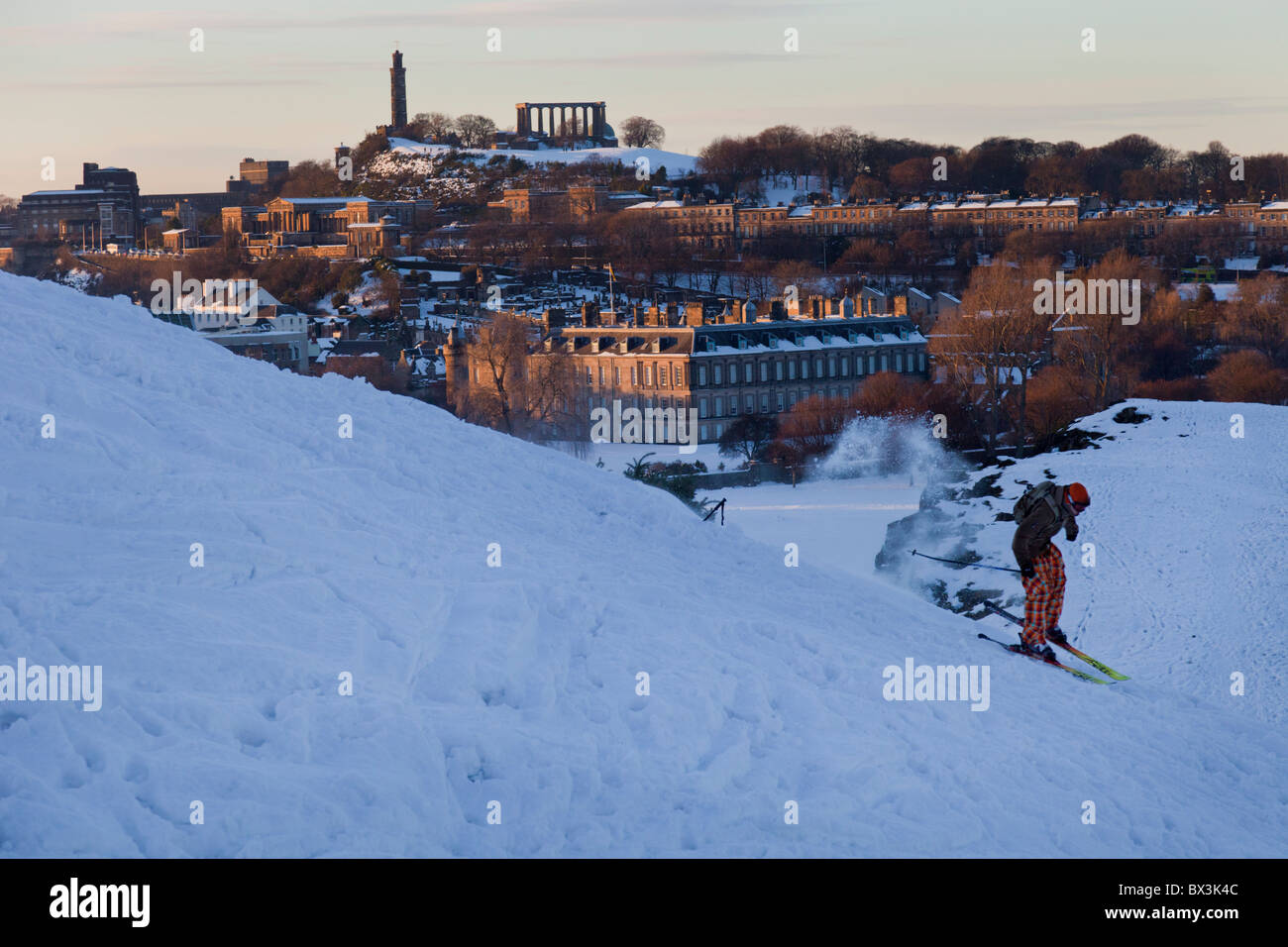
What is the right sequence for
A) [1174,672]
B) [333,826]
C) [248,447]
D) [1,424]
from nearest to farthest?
[333,826] < [1,424] < [248,447] < [1174,672]

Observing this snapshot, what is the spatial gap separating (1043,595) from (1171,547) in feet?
43.3

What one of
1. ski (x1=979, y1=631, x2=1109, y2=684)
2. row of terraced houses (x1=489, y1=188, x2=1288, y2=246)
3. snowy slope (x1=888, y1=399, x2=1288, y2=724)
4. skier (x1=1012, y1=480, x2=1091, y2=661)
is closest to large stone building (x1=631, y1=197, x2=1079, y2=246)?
row of terraced houses (x1=489, y1=188, x2=1288, y2=246)

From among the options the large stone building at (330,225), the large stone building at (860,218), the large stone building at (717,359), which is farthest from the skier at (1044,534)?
the large stone building at (330,225)

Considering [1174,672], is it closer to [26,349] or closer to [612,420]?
[26,349]

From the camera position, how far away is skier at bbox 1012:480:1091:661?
8836 millimetres

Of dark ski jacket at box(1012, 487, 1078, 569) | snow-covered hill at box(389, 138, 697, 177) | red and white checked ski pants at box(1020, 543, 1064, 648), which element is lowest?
red and white checked ski pants at box(1020, 543, 1064, 648)

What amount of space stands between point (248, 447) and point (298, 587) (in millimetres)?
2240

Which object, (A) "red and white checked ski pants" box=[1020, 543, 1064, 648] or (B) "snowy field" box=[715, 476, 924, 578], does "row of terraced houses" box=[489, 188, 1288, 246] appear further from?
(A) "red and white checked ski pants" box=[1020, 543, 1064, 648]

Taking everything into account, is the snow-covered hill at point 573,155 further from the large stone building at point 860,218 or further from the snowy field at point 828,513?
the snowy field at point 828,513

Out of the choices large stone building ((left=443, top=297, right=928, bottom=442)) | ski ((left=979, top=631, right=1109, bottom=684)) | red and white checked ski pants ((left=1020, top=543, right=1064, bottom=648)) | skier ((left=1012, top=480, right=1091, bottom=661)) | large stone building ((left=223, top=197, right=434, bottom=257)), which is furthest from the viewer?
large stone building ((left=223, top=197, right=434, bottom=257))

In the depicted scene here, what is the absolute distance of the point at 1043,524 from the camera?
29.1ft

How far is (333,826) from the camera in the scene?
18.6ft

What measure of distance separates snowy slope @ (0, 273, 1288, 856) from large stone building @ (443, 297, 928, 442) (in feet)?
155
